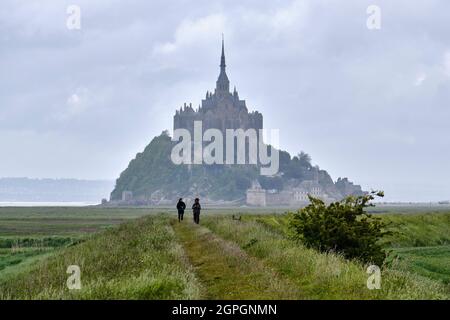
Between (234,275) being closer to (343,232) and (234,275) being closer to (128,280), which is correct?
(128,280)

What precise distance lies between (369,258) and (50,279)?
1161cm

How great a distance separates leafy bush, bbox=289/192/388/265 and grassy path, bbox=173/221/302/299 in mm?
3266

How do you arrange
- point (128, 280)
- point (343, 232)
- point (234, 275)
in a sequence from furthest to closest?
point (343, 232) < point (234, 275) < point (128, 280)

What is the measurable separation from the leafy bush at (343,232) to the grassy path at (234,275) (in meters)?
3.27

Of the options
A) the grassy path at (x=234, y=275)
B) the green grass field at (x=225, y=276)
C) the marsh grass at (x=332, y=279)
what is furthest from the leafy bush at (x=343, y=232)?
the marsh grass at (x=332, y=279)

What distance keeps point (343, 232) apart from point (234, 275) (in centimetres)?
799

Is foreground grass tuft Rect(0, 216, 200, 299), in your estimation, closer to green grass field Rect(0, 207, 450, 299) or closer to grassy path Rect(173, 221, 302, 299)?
green grass field Rect(0, 207, 450, 299)

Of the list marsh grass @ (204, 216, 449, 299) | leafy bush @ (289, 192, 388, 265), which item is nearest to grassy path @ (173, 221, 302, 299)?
marsh grass @ (204, 216, 449, 299)

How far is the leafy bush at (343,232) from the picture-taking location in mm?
21312

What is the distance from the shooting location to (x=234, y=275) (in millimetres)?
14711

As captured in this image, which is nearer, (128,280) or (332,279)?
(128,280)

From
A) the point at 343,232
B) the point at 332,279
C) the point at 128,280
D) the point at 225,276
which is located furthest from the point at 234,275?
the point at 343,232
